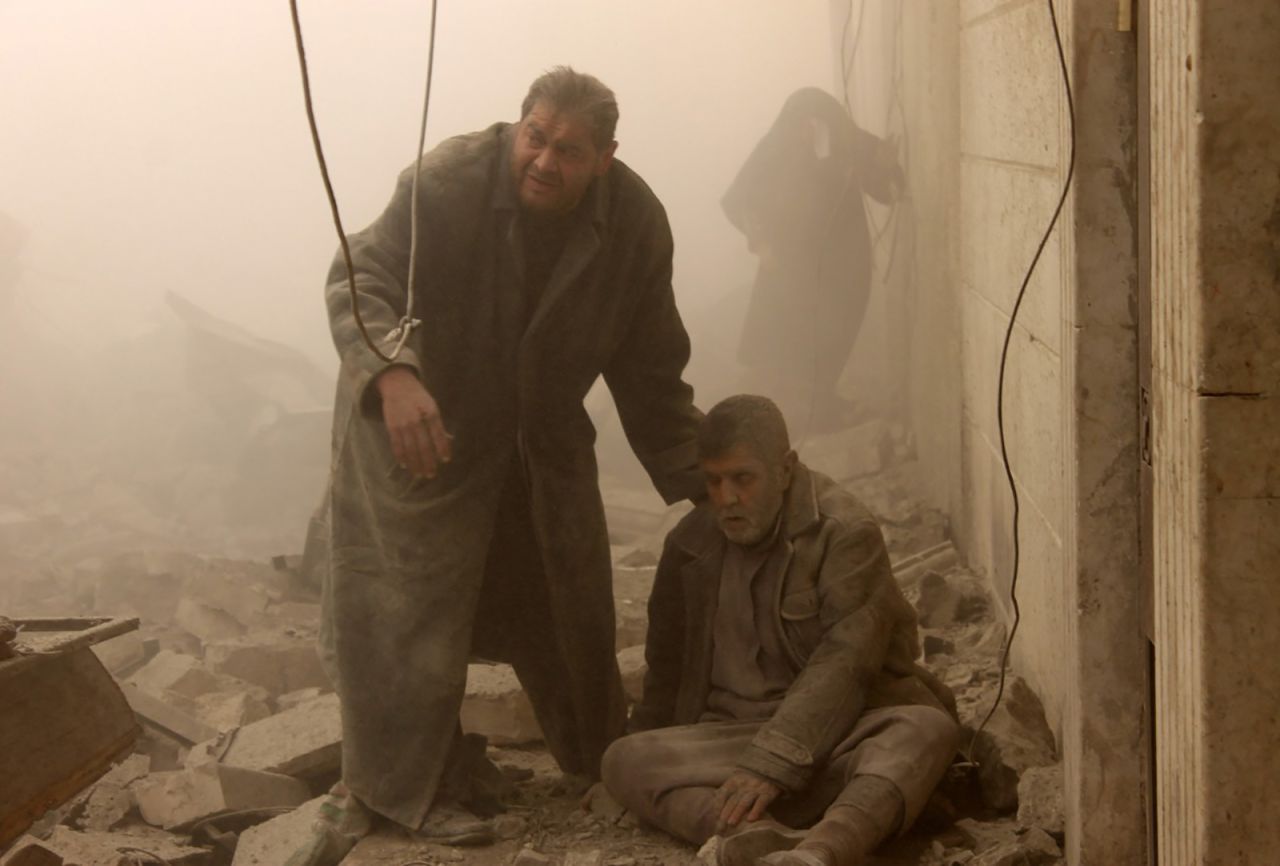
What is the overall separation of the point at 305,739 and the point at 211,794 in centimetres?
33

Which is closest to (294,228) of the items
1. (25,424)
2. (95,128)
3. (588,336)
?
(95,128)

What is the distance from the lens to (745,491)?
3.92 m

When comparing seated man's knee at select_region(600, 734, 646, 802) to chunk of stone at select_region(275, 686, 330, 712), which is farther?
chunk of stone at select_region(275, 686, 330, 712)

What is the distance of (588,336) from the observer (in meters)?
4.17

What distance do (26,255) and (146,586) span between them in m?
9.73

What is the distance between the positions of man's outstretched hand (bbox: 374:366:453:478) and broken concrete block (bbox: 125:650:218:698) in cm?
308

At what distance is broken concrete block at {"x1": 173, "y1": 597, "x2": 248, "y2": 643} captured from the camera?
7188mm

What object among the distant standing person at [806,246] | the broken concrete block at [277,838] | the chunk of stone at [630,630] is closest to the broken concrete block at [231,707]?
the chunk of stone at [630,630]

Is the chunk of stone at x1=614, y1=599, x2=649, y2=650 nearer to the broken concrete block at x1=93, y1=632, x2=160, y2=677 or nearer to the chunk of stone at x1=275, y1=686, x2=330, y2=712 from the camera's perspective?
the chunk of stone at x1=275, y1=686, x2=330, y2=712

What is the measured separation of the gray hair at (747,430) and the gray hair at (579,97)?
78 cm

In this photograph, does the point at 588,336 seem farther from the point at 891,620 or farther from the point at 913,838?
the point at 913,838

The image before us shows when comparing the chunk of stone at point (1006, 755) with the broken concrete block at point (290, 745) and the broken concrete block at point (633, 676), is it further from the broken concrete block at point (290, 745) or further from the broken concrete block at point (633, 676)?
the broken concrete block at point (290, 745)

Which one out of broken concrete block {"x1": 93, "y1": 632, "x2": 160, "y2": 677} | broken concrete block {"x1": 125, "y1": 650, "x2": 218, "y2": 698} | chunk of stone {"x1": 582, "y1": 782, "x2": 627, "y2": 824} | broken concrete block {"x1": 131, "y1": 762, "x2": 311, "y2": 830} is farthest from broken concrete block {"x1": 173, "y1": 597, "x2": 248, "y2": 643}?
chunk of stone {"x1": 582, "y1": 782, "x2": 627, "y2": 824}

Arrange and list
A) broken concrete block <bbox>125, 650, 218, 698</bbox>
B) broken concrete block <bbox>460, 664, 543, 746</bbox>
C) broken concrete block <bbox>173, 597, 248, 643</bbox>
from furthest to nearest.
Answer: broken concrete block <bbox>173, 597, 248, 643</bbox> → broken concrete block <bbox>125, 650, 218, 698</bbox> → broken concrete block <bbox>460, 664, 543, 746</bbox>
